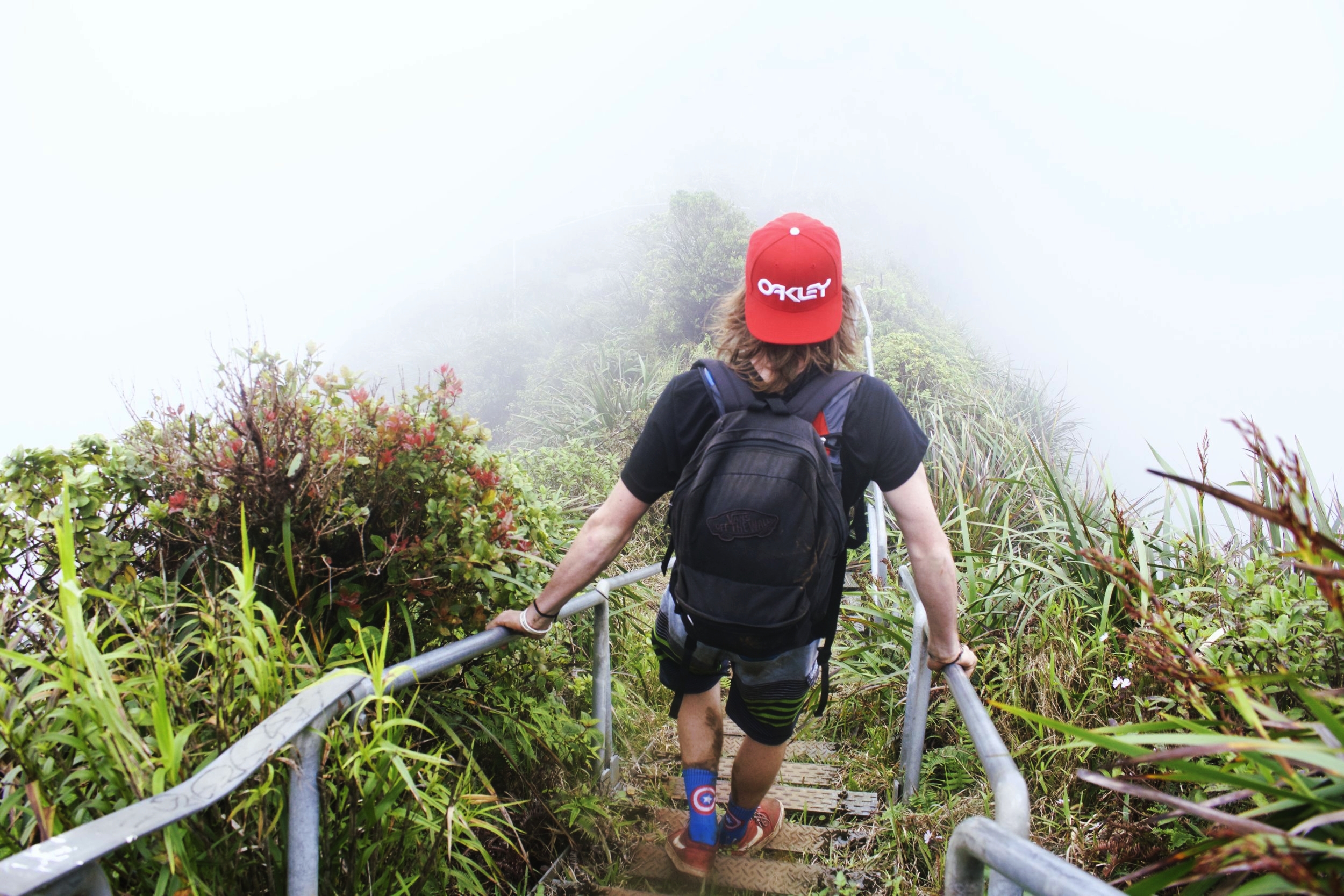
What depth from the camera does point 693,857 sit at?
2.30 m

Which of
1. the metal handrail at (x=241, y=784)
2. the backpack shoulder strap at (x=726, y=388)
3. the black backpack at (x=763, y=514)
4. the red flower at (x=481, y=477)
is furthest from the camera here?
the red flower at (x=481, y=477)

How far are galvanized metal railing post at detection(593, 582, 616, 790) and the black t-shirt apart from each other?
743 mm

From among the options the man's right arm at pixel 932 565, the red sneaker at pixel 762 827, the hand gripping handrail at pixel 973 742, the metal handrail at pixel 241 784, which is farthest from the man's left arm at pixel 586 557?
the red sneaker at pixel 762 827

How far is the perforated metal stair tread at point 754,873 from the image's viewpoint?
2.28 metres

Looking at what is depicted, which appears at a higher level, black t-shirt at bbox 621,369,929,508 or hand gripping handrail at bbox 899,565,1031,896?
black t-shirt at bbox 621,369,929,508

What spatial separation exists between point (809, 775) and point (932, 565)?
65.4 inches

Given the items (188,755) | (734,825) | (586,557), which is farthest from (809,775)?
(188,755)

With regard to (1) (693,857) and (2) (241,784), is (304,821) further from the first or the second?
(1) (693,857)

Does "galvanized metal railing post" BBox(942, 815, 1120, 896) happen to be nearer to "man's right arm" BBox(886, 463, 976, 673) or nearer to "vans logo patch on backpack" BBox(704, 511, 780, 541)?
"vans logo patch on backpack" BBox(704, 511, 780, 541)

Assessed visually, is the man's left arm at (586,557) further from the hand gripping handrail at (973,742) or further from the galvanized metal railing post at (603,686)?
the hand gripping handrail at (973,742)

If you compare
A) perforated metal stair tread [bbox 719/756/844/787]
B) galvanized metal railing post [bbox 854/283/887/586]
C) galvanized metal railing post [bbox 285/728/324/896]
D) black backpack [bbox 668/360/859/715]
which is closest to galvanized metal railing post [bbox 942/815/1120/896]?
black backpack [bbox 668/360/859/715]

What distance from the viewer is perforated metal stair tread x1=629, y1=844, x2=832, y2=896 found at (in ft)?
7.48

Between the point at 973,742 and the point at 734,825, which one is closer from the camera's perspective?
the point at 973,742

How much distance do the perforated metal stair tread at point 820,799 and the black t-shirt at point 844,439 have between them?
1.35m
